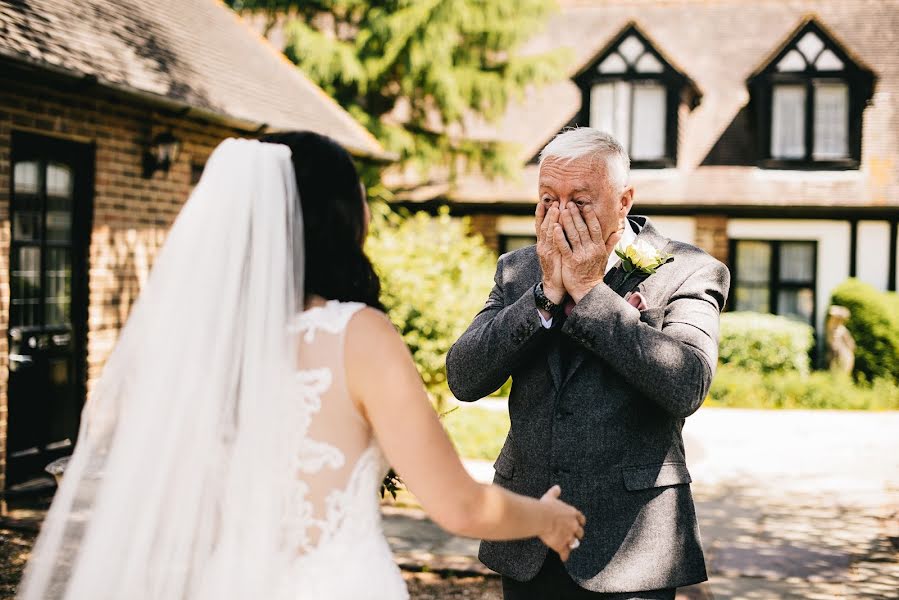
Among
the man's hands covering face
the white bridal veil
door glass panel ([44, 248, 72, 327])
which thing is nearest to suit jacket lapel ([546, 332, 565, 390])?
the man's hands covering face

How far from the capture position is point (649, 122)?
19.0 meters

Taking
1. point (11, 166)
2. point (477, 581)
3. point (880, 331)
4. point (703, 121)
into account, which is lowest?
point (477, 581)

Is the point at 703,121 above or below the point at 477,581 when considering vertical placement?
above

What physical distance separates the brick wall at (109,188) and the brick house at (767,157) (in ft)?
30.9

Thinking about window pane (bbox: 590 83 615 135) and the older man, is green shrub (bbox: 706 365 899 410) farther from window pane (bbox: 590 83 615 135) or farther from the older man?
the older man

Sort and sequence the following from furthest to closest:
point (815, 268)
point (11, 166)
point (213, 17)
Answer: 1. point (815, 268)
2. point (213, 17)
3. point (11, 166)

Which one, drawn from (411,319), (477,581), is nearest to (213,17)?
(411,319)

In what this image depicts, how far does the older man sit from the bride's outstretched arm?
0.56 m

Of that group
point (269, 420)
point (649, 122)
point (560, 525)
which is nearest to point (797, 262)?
point (649, 122)

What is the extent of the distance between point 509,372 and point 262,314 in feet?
2.91

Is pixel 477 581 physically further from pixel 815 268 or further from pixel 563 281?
pixel 815 268

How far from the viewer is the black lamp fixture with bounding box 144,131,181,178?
9.20m

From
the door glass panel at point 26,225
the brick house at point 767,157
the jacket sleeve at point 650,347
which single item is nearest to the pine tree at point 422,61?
the brick house at point 767,157

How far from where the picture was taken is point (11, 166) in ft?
24.5
